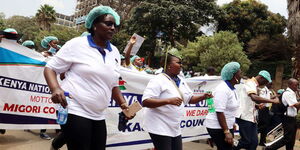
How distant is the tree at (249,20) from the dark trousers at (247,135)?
25.9 metres

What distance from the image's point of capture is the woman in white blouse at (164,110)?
314 cm

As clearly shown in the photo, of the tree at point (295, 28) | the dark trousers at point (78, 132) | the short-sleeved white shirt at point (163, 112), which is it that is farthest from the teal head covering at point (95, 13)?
the tree at point (295, 28)

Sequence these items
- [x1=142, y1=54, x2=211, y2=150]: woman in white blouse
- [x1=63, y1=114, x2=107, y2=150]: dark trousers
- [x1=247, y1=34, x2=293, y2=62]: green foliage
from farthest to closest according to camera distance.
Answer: [x1=247, y1=34, x2=293, y2=62]: green foliage < [x1=142, y1=54, x2=211, y2=150]: woman in white blouse < [x1=63, y1=114, x2=107, y2=150]: dark trousers

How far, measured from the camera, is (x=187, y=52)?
26.1 metres

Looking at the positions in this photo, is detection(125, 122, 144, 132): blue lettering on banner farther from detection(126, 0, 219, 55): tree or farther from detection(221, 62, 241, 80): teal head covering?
detection(126, 0, 219, 55): tree

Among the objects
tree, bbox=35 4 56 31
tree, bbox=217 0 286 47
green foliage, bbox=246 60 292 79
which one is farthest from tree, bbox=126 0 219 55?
tree, bbox=35 4 56 31

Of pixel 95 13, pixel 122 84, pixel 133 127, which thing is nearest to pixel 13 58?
pixel 122 84

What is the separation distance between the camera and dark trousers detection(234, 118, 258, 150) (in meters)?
4.53

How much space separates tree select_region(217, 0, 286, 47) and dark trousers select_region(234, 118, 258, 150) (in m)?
25.9

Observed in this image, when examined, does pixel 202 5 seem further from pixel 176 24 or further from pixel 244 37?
pixel 244 37

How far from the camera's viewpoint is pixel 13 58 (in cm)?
466

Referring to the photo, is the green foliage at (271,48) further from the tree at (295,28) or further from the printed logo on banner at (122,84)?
the printed logo on banner at (122,84)

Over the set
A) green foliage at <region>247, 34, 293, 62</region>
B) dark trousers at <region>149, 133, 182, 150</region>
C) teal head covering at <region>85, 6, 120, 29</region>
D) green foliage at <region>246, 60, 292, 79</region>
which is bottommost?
dark trousers at <region>149, 133, 182, 150</region>

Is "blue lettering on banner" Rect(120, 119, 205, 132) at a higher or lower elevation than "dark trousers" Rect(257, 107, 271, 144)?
higher
